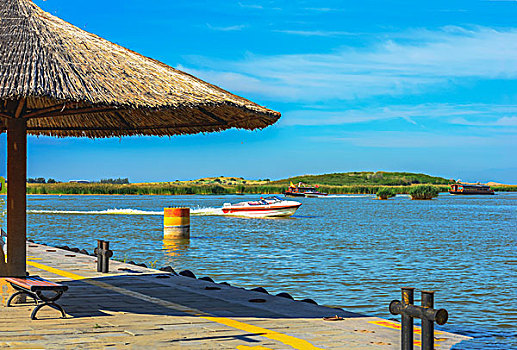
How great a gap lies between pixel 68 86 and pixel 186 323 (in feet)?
10.8

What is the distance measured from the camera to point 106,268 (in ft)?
42.5

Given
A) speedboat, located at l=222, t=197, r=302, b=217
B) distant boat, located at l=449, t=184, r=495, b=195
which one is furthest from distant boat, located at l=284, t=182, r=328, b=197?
speedboat, located at l=222, t=197, r=302, b=217

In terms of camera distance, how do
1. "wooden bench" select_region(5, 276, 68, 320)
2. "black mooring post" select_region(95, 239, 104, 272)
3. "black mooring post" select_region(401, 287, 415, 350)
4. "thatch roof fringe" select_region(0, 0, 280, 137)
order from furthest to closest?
"black mooring post" select_region(95, 239, 104, 272), "thatch roof fringe" select_region(0, 0, 280, 137), "wooden bench" select_region(5, 276, 68, 320), "black mooring post" select_region(401, 287, 415, 350)

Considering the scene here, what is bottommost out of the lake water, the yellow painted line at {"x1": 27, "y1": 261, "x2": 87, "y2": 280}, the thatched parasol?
the lake water

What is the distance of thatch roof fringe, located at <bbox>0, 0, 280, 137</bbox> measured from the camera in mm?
8156

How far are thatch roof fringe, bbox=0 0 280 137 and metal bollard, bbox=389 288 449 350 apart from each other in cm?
398

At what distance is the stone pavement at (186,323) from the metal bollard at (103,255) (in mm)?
1343

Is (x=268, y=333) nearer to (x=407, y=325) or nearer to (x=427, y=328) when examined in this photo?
(x=407, y=325)

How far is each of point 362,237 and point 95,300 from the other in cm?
2887

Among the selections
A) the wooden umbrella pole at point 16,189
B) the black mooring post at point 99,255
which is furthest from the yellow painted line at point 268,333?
the black mooring post at point 99,255

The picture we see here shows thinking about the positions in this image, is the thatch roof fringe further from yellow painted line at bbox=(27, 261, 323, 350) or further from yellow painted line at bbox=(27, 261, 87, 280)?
yellow painted line at bbox=(27, 261, 87, 280)

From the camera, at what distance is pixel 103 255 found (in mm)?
12859

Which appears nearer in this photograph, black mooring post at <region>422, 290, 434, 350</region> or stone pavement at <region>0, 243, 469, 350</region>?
black mooring post at <region>422, 290, 434, 350</region>

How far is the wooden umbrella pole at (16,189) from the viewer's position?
30.3 ft
